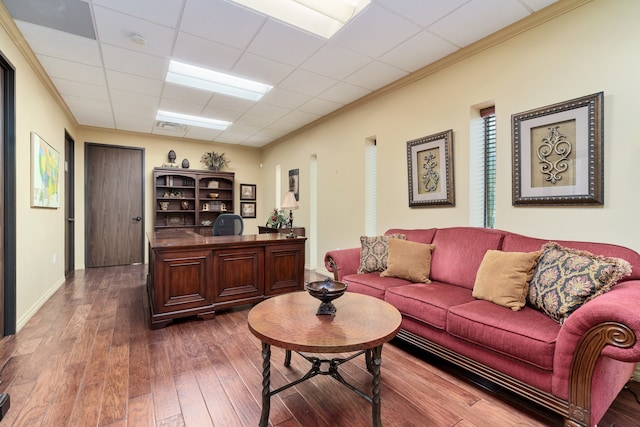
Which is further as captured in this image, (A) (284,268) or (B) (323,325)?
(A) (284,268)

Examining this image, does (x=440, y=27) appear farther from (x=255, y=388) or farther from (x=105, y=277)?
(x=105, y=277)

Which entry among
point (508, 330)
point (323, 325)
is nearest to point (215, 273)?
point (323, 325)

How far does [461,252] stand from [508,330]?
989mm

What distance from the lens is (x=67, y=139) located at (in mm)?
5055

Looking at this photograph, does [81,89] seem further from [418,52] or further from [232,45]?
[418,52]

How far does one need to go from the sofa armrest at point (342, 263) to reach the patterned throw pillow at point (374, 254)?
0.25ft

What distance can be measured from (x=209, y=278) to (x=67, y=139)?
4.25 m

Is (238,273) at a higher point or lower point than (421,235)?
lower

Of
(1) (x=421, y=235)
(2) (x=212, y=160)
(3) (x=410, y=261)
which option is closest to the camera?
(3) (x=410, y=261)

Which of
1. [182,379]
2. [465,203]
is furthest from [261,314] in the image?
[465,203]

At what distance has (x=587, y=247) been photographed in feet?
6.41

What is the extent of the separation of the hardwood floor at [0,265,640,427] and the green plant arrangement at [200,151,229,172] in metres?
4.43

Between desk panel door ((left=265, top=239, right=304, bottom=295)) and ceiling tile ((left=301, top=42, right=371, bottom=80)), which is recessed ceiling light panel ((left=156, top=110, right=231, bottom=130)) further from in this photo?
desk panel door ((left=265, top=239, right=304, bottom=295))

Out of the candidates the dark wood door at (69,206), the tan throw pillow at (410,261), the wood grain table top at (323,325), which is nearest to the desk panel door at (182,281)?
the wood grain table top at (323,325)
